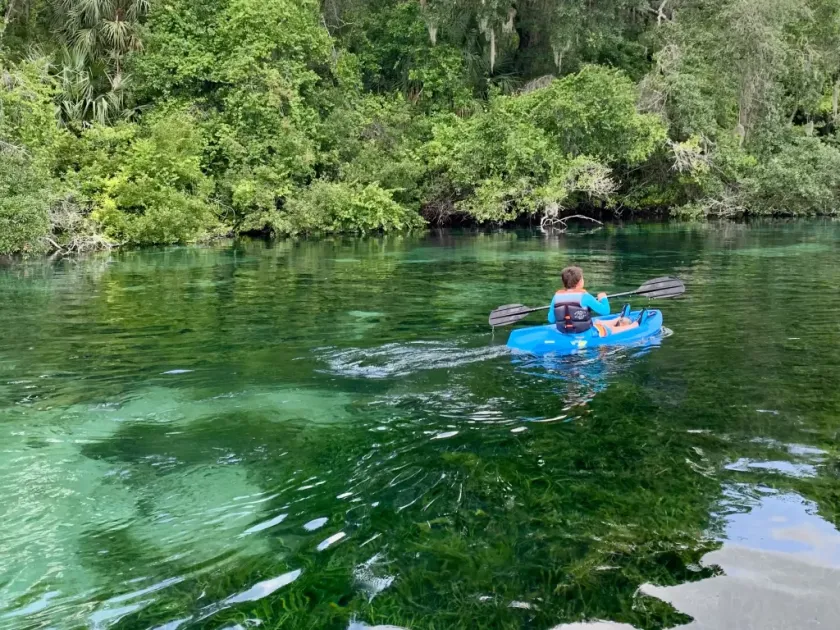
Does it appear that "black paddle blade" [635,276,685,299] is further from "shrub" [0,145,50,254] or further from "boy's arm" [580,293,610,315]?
"shrub" [0,145,50,254]

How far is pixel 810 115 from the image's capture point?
3672cm

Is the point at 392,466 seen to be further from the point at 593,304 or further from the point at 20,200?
the point at 20,200

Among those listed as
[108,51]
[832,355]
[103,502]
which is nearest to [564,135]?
[108,51]

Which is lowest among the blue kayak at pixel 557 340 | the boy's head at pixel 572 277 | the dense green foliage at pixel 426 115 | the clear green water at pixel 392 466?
the clear green water at pixel 392 466

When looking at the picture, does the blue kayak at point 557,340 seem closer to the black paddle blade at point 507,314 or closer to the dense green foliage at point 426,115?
the black paddle blade at point 507,314

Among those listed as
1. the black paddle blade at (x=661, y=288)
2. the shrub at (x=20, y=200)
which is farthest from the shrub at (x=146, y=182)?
the black paddle blade at (x=661, y=288)

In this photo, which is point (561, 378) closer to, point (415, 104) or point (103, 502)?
point (103, 502)

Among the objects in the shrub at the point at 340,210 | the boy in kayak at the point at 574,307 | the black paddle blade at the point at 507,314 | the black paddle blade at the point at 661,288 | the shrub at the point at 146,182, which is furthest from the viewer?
the shrub at the point at 340,210

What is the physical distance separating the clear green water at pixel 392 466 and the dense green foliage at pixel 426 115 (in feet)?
54.8

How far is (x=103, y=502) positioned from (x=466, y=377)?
4021 mm

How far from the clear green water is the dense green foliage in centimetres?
1669

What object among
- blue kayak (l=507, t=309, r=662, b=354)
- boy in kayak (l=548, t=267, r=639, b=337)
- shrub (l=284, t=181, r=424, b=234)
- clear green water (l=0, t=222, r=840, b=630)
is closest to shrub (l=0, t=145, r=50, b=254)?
clear green water (l=0, t=222, r=840, b=630)

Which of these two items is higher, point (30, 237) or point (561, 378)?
point (30, 237)

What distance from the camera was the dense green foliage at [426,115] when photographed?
27.3m
